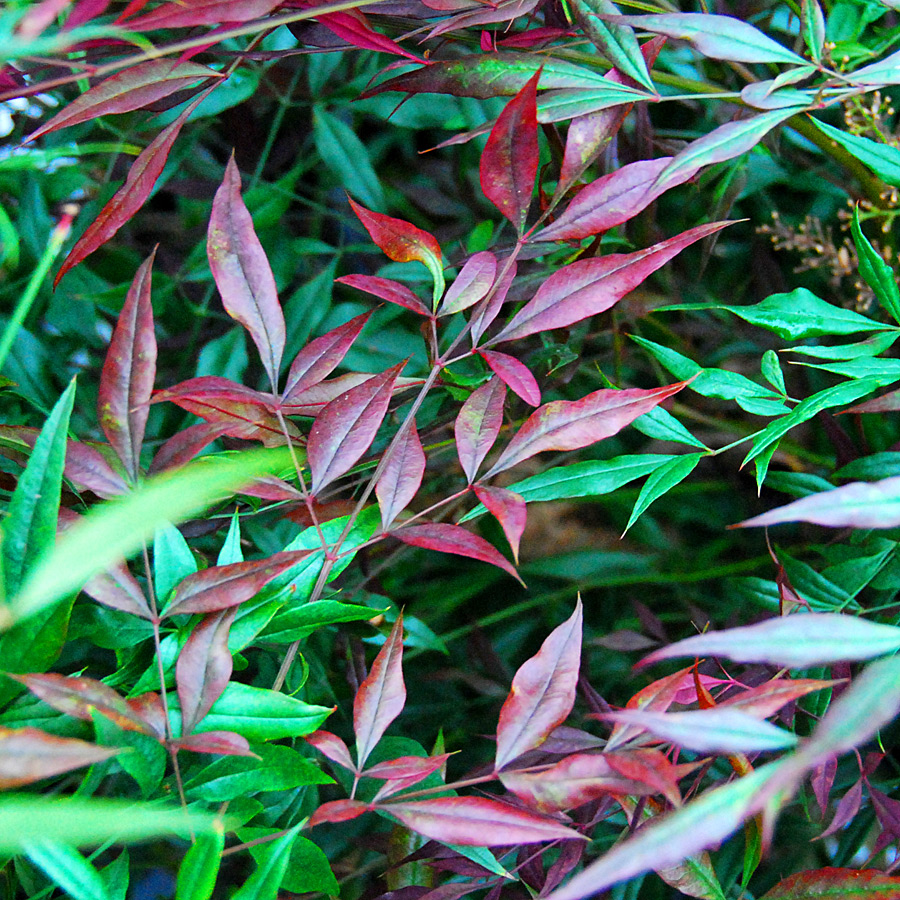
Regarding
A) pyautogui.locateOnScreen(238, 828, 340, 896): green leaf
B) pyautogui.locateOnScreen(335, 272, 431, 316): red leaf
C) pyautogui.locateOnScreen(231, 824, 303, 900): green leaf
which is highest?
pyautogui.locateOnScreen(335, 272, 431, 316): red leaf

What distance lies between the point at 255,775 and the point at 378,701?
71 mm

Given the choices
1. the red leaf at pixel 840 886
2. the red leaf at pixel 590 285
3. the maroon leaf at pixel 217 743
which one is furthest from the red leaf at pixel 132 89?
the red leaf at pixel 840 886

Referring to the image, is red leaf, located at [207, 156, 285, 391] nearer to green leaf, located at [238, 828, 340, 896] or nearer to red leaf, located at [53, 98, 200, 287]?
red leaf, located at [53, 98, 200, 287]

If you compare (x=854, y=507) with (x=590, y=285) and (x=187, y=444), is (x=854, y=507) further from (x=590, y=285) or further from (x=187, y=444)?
(x=187, y=444)

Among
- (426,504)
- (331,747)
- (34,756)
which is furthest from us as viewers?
(426,504)

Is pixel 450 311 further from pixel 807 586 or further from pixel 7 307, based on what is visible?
pixel 7 307

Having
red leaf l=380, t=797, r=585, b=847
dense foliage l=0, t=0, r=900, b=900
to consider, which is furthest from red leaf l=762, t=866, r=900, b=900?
red leaf l=380, t=797, r=585, b=847

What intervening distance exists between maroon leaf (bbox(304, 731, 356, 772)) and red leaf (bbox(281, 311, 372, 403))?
7.1 inches

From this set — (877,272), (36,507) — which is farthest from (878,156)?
(36,507)

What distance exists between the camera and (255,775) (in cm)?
39

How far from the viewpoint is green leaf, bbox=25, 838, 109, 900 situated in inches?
12.7

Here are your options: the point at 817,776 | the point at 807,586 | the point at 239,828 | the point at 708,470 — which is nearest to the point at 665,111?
the point at 708,470

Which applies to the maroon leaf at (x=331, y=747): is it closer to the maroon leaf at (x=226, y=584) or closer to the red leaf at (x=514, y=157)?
the maroon leaf at (x=226, y=584)

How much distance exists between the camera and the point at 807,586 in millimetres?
557
